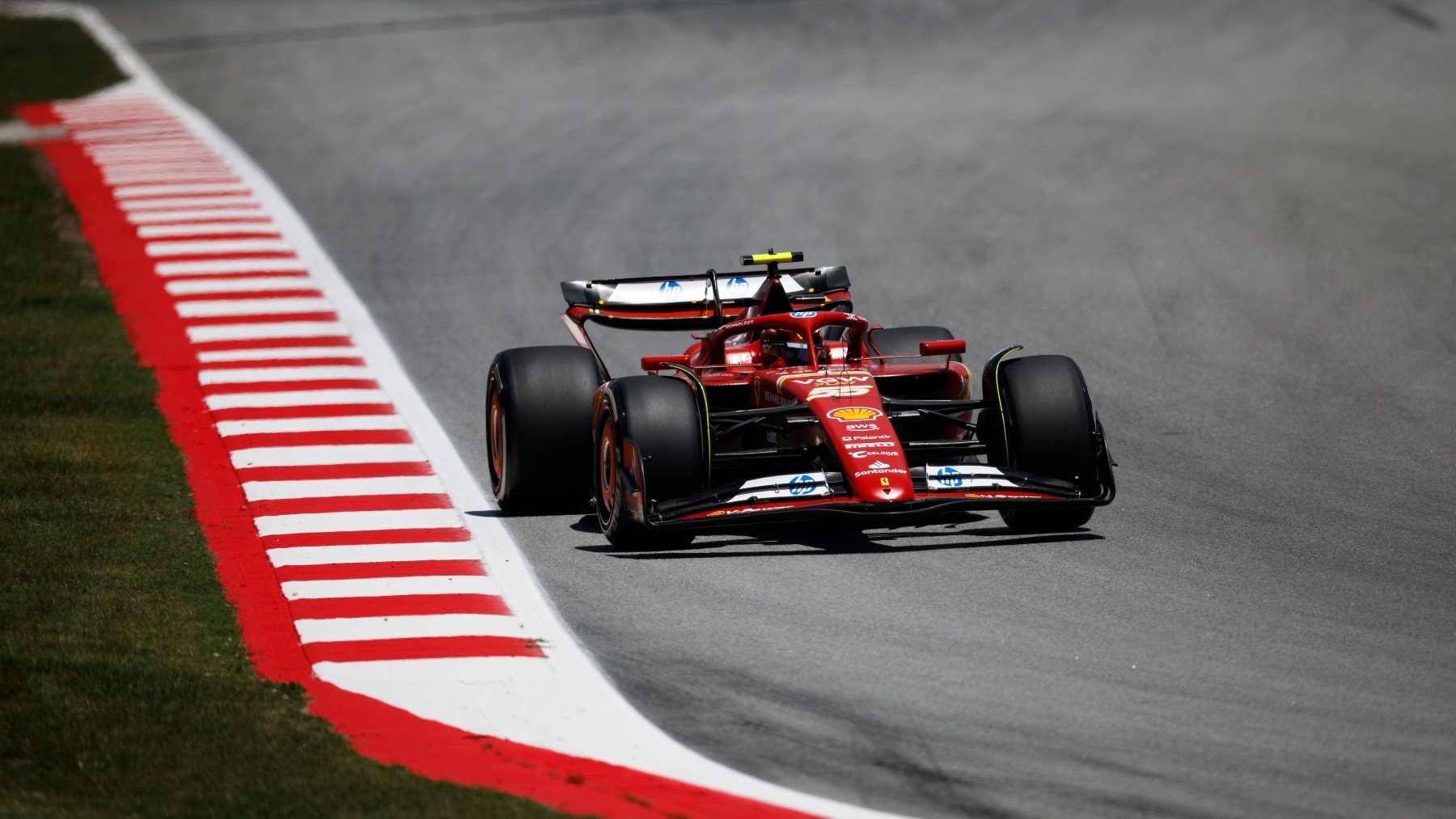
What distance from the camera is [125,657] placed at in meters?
8.23

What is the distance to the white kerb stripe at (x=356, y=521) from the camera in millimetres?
11086

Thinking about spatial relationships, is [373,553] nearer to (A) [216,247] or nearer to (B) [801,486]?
(B) [801,486]

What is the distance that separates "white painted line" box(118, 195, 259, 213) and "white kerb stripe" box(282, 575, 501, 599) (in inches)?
488

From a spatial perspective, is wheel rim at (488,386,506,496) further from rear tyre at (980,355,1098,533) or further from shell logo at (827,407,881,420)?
rear tyre at (980,355,1098,533)

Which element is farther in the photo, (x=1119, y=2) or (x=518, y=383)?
(x=1119, y=2)

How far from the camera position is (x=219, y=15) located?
34.9m

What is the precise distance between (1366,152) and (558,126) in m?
10.5

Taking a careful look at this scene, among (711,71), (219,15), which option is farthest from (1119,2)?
(219,15)

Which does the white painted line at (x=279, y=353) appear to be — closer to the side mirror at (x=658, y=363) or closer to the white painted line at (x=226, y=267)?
the white painted line at (x=226, y=267)

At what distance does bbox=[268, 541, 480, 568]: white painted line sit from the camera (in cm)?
1038

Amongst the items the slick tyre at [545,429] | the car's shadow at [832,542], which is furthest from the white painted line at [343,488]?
the car's shadow at [832,542]

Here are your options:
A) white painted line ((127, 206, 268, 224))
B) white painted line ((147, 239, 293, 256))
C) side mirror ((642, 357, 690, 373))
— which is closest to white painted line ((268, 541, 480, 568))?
side mirror ((642, 357, 690, 373))

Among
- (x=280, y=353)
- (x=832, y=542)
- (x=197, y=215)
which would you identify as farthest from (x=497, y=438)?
(x=197, y=215)

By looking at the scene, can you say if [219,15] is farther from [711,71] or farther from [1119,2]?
[1119,2]
